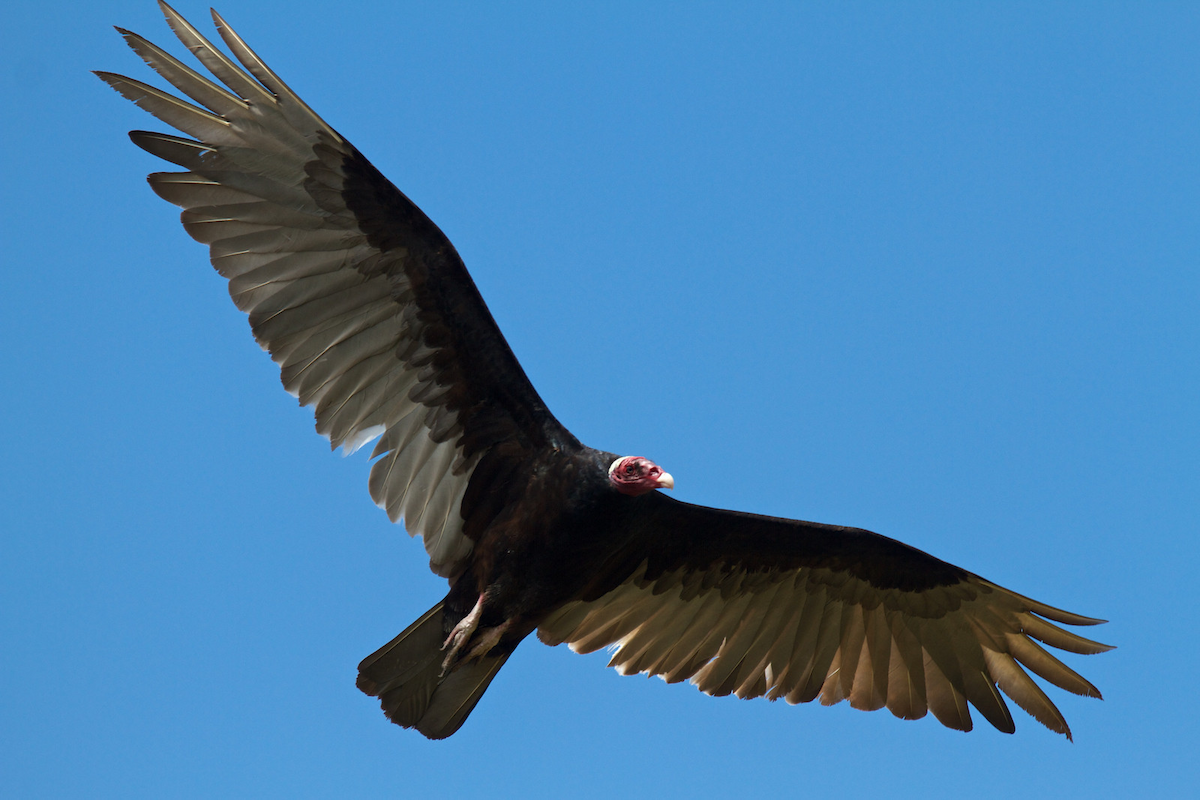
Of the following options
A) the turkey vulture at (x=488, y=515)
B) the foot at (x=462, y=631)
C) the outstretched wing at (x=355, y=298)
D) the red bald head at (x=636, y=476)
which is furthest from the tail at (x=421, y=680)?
the red bald head at (x=636, y=476)

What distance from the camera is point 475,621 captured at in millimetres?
5055

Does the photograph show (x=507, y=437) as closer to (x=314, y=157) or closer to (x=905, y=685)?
(x=314, y=157)

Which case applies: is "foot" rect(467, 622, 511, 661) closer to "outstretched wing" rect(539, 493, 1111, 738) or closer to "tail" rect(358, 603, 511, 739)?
"tail" rect(358, 603, 511, 739)

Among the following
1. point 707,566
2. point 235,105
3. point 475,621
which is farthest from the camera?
point 707,566

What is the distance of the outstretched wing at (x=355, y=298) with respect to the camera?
15.7 ft

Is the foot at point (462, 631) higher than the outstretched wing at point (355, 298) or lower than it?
lower

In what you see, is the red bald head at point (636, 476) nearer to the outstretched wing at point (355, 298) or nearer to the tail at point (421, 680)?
the outstretched wing at point (355, 298)

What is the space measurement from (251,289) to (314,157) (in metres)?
0.63

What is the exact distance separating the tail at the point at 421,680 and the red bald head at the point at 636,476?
1097mm

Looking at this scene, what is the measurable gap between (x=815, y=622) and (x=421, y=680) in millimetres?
2098

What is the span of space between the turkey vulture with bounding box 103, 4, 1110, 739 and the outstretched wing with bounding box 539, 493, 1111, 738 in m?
0.01

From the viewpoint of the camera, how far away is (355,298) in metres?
5.11

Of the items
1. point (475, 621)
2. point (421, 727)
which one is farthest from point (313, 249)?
point (421, 727)

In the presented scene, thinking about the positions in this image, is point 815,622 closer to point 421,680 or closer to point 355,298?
point 421,680
